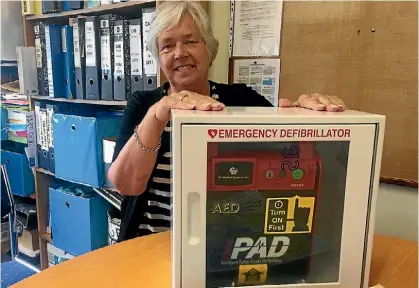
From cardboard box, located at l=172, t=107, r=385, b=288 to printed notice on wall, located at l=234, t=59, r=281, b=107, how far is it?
2.75ft

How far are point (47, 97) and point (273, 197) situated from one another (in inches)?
65.7

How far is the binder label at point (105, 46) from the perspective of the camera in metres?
1.65

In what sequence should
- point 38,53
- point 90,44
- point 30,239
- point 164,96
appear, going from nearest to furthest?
1. point 164,96
2. point 90,44
3. point 38,53
4. point 30,239

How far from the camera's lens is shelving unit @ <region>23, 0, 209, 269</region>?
1563 mm

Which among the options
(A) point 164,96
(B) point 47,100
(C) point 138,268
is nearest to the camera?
(C) point 138,268

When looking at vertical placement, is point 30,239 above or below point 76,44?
below

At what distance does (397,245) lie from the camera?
3.01 ft

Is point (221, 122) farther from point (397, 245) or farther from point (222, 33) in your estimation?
point (222, 33)

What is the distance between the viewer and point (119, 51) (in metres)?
1.62

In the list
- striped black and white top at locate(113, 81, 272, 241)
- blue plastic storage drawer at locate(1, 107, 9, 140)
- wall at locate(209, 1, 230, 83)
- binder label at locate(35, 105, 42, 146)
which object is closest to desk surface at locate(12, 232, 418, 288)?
striped black and white top at locate(113, 81, 272, 241)

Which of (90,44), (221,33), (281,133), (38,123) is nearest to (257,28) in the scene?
(221,33)

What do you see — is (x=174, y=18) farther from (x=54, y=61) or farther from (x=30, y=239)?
(x=30, y=239)

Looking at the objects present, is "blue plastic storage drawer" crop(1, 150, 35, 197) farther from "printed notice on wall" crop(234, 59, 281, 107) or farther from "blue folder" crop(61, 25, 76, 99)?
"printed notice on wall" crop(234, 59, 281, 107)

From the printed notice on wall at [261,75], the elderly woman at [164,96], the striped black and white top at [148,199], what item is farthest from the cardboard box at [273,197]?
the printed notice on wall at [261,75]
